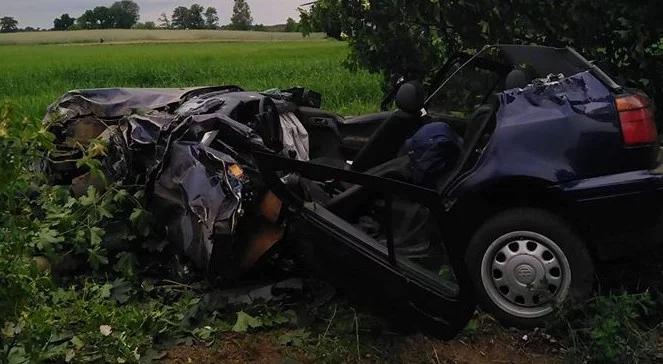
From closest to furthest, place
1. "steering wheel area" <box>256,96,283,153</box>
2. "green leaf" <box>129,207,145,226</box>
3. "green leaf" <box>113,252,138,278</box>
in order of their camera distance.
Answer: "green leaf" <box>113,252,138,278</box> → "green leaf" <box>129,207,145,226</box> → "steering wheel area" <box>256,96,283,153</box>

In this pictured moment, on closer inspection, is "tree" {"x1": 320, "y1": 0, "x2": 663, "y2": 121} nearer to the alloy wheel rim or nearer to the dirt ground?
the alloy wheel rim

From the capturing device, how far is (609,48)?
6891 millimetres

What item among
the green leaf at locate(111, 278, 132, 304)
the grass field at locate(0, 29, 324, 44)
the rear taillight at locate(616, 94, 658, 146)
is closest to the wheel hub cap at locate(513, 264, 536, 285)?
the rear taillight at locate(616, 94, 658, 146)

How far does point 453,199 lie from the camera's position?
4.46 metres

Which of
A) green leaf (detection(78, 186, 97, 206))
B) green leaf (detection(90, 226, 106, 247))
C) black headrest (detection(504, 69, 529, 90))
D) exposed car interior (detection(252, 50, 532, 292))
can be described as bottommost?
green leaf (detection(90, 226, 106, 247))

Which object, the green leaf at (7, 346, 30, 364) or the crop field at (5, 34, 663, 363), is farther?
the green leaf at (7, 346, 30, 364)

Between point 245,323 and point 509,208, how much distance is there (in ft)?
5.26

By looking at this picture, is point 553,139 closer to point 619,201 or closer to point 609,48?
point 619,201

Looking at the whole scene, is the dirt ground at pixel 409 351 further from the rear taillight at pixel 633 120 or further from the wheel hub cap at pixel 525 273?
the rear taillight at pixel 633 120

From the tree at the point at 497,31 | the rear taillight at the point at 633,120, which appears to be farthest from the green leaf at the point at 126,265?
the tree at the point at 497,31

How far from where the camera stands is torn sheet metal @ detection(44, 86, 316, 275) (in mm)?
4664

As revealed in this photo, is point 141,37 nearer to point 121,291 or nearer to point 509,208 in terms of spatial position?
point 121,291

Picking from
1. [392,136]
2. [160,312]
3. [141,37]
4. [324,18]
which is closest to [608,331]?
[392,136]

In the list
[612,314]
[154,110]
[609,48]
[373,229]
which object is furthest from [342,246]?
[609,48]
